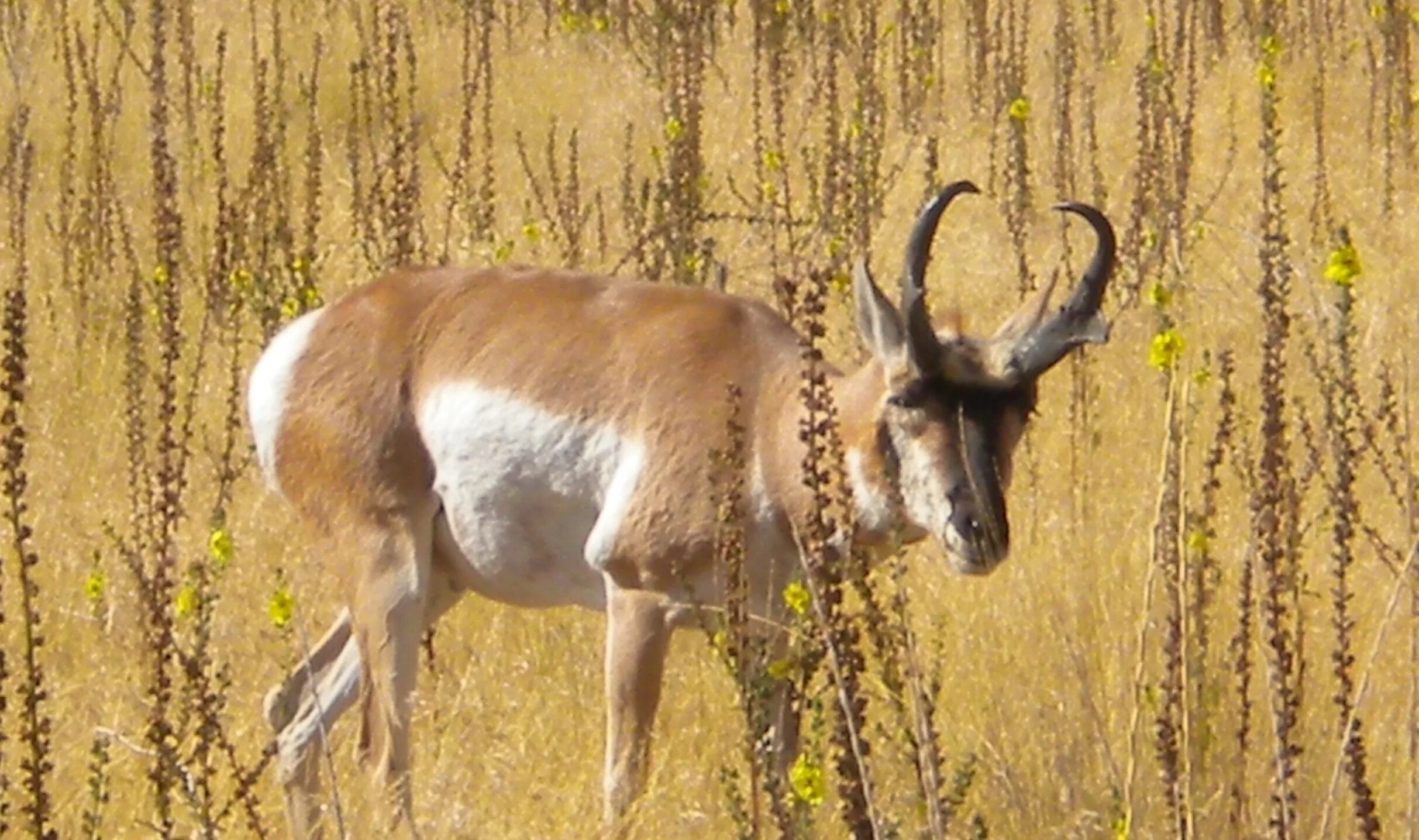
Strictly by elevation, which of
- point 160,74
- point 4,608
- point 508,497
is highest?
point 160,74

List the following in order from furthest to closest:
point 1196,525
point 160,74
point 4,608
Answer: point 160,74 < point 4,608 < point 1196,525

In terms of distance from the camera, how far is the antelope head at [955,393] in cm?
506

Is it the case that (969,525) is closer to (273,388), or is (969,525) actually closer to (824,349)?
(273,388)

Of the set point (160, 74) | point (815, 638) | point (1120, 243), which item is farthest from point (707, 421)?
point (1120, 243)

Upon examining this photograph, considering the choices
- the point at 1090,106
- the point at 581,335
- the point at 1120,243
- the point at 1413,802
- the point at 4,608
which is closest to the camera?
the point at 1413,802

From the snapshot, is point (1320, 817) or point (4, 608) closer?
point (1320, 817)

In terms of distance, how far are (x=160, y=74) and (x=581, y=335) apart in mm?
3441

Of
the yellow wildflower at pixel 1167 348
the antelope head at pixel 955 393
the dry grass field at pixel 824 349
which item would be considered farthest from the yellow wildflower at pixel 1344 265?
the antelope head at pixel 955 393

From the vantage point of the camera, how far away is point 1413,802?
3594 mm

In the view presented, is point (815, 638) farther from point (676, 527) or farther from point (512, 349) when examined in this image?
point (512, 349)

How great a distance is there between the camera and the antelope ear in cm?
527

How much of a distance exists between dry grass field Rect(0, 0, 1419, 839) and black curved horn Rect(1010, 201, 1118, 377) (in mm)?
161

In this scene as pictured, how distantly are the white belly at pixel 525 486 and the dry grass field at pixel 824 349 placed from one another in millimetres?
247

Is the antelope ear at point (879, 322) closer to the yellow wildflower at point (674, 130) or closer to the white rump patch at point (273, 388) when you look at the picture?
the white rump patch at point (273, 388)
